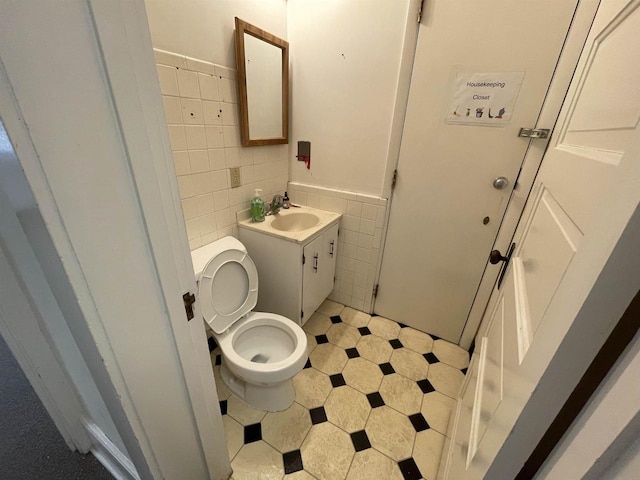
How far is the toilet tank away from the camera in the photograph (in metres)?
1.20

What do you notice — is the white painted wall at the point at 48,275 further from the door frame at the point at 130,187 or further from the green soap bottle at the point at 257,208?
the green soap bottle at the point at 257,208

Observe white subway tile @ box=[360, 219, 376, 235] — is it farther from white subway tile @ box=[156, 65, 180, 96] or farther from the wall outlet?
white subway tile @ box=[156, 65, 180, 96]

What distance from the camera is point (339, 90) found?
154cm

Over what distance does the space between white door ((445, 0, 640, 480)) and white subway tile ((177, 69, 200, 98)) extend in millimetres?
1371

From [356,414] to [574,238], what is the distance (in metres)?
1.29

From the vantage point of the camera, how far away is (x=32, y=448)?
1.09 meters

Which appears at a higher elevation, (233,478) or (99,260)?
(99,260)

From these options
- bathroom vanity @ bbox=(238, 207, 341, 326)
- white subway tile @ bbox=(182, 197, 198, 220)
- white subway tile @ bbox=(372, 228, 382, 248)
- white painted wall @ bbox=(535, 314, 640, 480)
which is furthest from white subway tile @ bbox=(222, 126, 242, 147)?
white painted wall @ bbox=(535, 314, 640, 480)

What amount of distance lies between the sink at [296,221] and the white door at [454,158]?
548mm

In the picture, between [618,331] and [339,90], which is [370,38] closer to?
[339,90]

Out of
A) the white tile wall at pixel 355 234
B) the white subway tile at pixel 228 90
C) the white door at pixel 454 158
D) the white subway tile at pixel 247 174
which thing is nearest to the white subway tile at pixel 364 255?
the white tile wall at pixel 355 234

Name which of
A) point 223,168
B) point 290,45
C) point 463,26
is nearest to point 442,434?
point 223,168

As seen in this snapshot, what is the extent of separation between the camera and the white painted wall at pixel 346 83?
4.46 feet

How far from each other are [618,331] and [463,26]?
1451 millimetres
